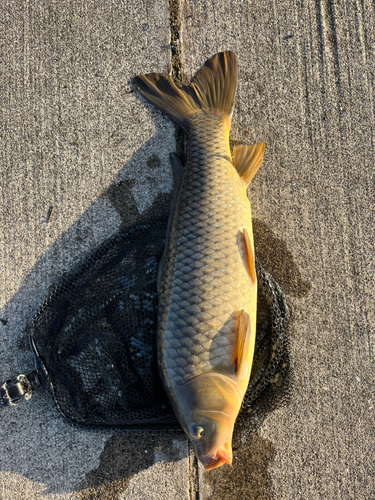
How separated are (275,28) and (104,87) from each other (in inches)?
54.0

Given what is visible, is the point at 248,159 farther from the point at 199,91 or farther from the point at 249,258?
the point at 249,258

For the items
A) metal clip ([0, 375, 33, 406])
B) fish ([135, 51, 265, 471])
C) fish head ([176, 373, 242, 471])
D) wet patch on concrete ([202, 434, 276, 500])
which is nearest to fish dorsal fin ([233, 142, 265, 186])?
fish ([135, 51, 265, 471])

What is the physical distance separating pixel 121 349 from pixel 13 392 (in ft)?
2.41

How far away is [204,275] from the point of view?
2.10 meters

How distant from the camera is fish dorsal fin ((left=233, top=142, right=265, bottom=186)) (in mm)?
2518

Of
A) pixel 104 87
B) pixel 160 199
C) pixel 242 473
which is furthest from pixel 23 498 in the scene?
pixel 104 87

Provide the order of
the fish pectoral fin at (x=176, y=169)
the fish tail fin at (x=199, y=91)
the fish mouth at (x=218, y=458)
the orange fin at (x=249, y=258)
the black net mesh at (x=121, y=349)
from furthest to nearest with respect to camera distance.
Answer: the fish tail fin at (x=199, y=91) < the fish pectoral fin at (x=176, y=169) < the black net mesh at (x=121, y=349) < the orange fin at (x=249, y=258) < the fish mouth at (x=218, y=458)

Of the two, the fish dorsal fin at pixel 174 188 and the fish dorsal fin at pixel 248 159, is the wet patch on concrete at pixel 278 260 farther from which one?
the fish dorsal fin at pixel 174 188

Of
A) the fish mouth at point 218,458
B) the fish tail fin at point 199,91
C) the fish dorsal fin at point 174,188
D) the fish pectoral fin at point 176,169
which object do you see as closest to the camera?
the fish mouth at point 218,458

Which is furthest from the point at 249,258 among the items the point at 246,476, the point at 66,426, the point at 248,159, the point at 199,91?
the point at 66,426

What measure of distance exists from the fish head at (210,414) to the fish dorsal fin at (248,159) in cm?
128

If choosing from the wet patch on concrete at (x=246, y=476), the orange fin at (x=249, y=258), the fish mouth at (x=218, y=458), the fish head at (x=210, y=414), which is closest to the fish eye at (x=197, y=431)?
the fish head at (x=210, y=414)

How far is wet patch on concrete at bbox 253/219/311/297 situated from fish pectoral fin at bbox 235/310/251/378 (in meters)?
0.72

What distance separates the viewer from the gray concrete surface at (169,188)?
2559 millimetres
